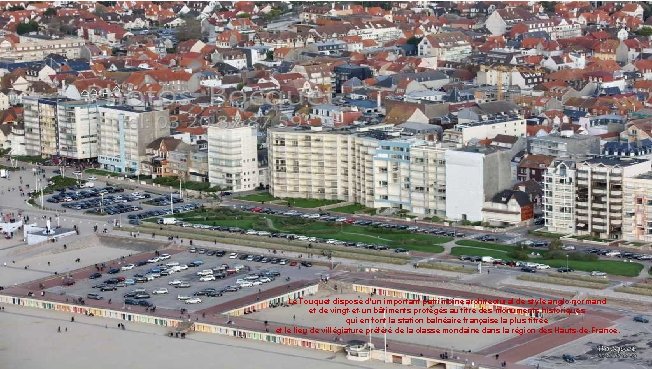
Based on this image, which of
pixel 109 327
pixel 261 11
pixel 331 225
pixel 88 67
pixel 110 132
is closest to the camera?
pixel 109 327

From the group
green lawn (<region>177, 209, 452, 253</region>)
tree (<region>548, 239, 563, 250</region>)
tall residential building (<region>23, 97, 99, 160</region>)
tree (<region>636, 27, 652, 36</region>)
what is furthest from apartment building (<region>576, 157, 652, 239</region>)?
tree (<region>636, 27, 652, 36</region>)

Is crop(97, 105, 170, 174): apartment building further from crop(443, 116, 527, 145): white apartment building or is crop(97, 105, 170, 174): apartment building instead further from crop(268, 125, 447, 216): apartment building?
crop(443, 116, 527, 145): white apartment building

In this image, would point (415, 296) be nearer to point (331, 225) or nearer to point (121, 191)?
point (331, 225)

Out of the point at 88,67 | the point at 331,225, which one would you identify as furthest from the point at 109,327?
the point at 88,67

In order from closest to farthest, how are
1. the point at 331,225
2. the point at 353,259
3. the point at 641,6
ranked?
the point at 353,259 → the point at 331,225 → the point at 641,6

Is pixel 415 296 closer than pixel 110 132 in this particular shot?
Yes

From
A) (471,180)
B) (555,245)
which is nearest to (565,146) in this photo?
(471,180)
